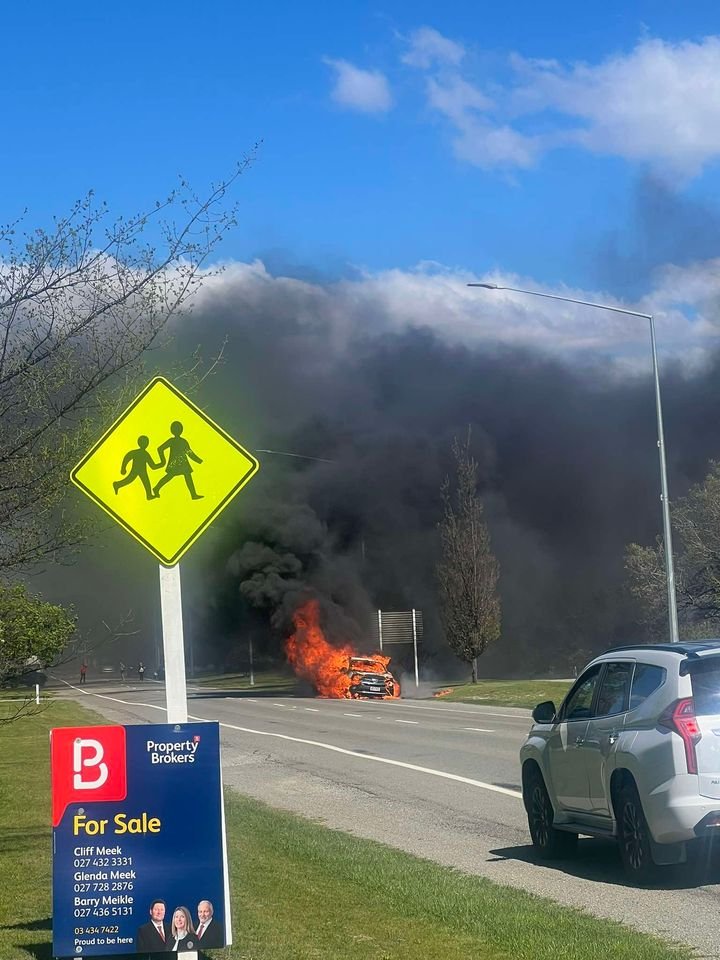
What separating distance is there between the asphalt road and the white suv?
362 mm

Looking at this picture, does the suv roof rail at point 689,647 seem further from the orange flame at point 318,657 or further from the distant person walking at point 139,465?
the orange flame at point 318,657

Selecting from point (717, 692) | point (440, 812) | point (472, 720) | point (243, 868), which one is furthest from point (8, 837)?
point (472, 720)

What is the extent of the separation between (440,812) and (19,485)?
7.58 metres

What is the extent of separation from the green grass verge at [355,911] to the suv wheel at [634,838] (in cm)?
98

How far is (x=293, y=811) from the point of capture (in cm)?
1469

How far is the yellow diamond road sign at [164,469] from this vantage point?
647cm

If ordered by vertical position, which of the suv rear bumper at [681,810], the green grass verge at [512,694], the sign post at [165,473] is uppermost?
the sign post at [165,473]

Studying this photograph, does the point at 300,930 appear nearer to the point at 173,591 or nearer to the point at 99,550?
the point at 173,591

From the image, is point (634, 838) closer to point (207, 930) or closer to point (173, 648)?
point (207, 930)

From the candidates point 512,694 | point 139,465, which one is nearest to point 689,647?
point 139,465

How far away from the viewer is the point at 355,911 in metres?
8.09

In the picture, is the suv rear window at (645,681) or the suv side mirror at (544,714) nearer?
the suv rear window at (645,681)

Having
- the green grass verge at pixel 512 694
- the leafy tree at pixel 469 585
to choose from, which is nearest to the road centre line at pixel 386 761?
the green grass verge at pixel 512 694

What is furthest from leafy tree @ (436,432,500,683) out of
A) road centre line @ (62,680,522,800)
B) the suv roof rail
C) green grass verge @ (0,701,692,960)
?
the suv roof rail
